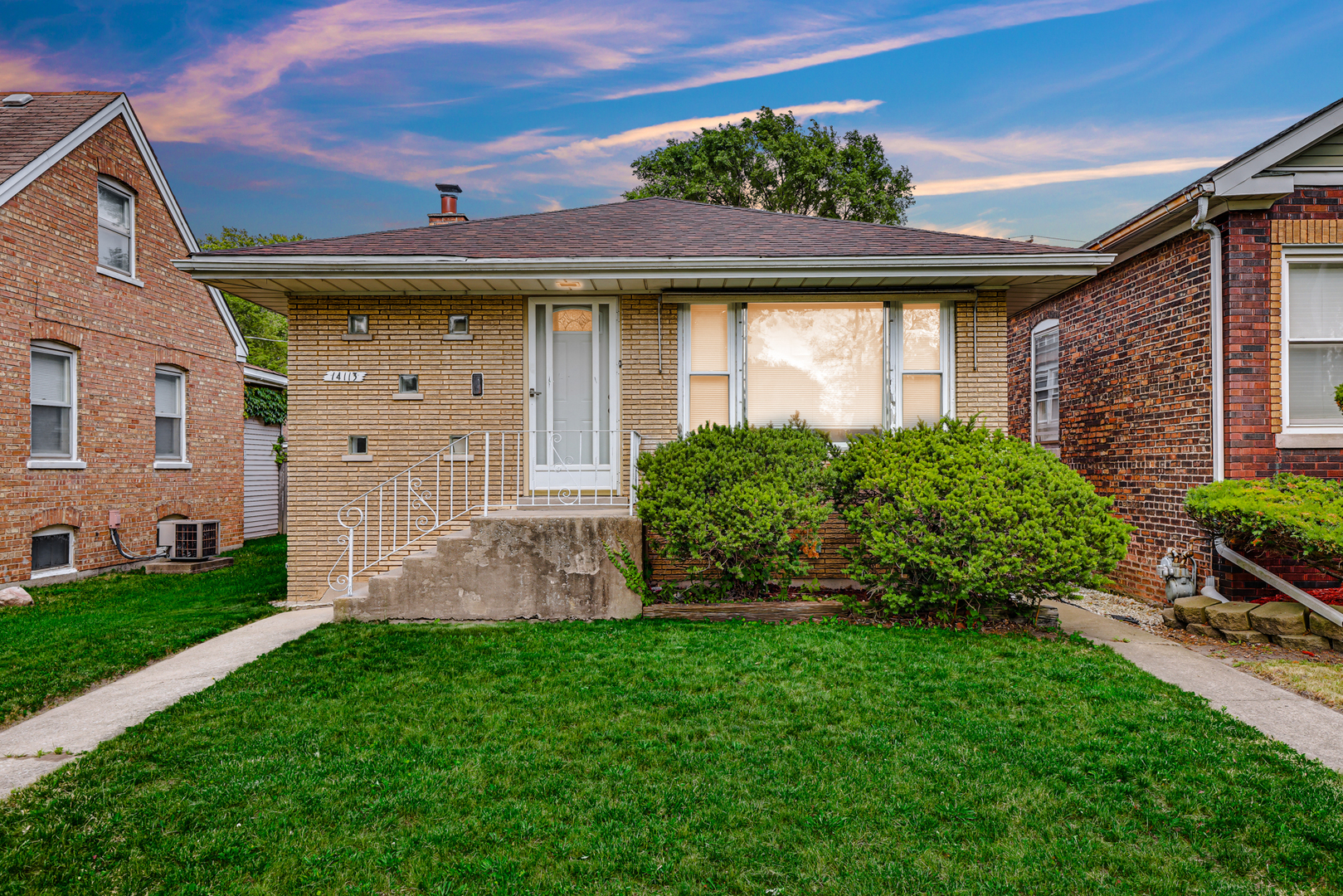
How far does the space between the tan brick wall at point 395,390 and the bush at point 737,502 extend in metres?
1.43

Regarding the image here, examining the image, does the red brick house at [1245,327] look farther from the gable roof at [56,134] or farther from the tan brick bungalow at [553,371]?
the gable roof at [56,134]

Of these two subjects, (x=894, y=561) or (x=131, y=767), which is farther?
(x=894, y=561)

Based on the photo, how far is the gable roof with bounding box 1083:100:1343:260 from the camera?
19.2 ft

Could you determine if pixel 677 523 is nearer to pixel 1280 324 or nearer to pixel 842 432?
pixel 842 432

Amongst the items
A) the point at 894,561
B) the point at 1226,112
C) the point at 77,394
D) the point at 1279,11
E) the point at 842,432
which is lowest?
the point at 894,561

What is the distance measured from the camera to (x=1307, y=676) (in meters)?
4.51

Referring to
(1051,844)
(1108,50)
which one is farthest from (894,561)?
(1108,50)

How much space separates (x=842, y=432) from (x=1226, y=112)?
1244 centimetres

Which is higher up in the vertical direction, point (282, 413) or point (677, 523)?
point (282, 413)

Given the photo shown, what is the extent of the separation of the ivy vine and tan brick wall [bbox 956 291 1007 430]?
13.4m

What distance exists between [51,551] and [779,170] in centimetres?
2379

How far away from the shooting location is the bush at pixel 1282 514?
4.91m

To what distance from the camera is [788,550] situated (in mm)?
5797

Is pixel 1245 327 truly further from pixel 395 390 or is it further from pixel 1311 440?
pixel 395 390
